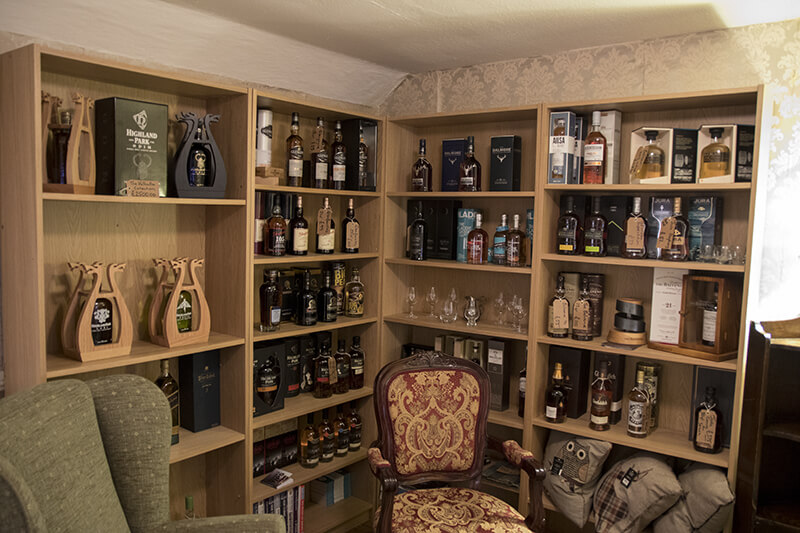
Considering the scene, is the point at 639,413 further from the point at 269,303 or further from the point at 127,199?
the point at 127,199

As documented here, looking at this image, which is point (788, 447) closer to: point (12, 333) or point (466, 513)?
point (466, 513)

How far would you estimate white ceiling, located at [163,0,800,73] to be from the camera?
2.36 m

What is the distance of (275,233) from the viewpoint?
2.80m

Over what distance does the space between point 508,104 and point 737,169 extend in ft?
3.89

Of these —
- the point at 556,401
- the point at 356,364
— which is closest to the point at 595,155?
the point at 556,401

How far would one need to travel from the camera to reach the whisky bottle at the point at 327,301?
3092 mm

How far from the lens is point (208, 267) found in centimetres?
279

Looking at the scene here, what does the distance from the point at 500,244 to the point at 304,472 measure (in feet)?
4.78

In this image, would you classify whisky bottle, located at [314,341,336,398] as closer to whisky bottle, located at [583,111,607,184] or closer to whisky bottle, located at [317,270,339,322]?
whisky bottle, located at [317,270,339,322]

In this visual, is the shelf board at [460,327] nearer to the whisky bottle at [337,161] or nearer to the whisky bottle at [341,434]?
the whisky bottle at [341,434]

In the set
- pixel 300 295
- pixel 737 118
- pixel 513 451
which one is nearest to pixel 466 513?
pixel 513 451

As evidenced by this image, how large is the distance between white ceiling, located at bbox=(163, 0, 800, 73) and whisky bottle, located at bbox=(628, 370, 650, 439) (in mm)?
1539

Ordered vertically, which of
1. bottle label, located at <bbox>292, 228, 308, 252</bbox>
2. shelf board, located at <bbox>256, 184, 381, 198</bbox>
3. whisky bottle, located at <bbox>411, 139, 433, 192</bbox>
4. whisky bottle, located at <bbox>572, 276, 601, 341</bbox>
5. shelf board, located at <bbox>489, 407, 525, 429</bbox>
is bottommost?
shelf board, located at <bbox>489, 407, 525, 429</bbox>

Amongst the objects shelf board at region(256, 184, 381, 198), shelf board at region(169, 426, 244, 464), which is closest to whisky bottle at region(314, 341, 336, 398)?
shelf board at region(169, 426, 244, 464)
